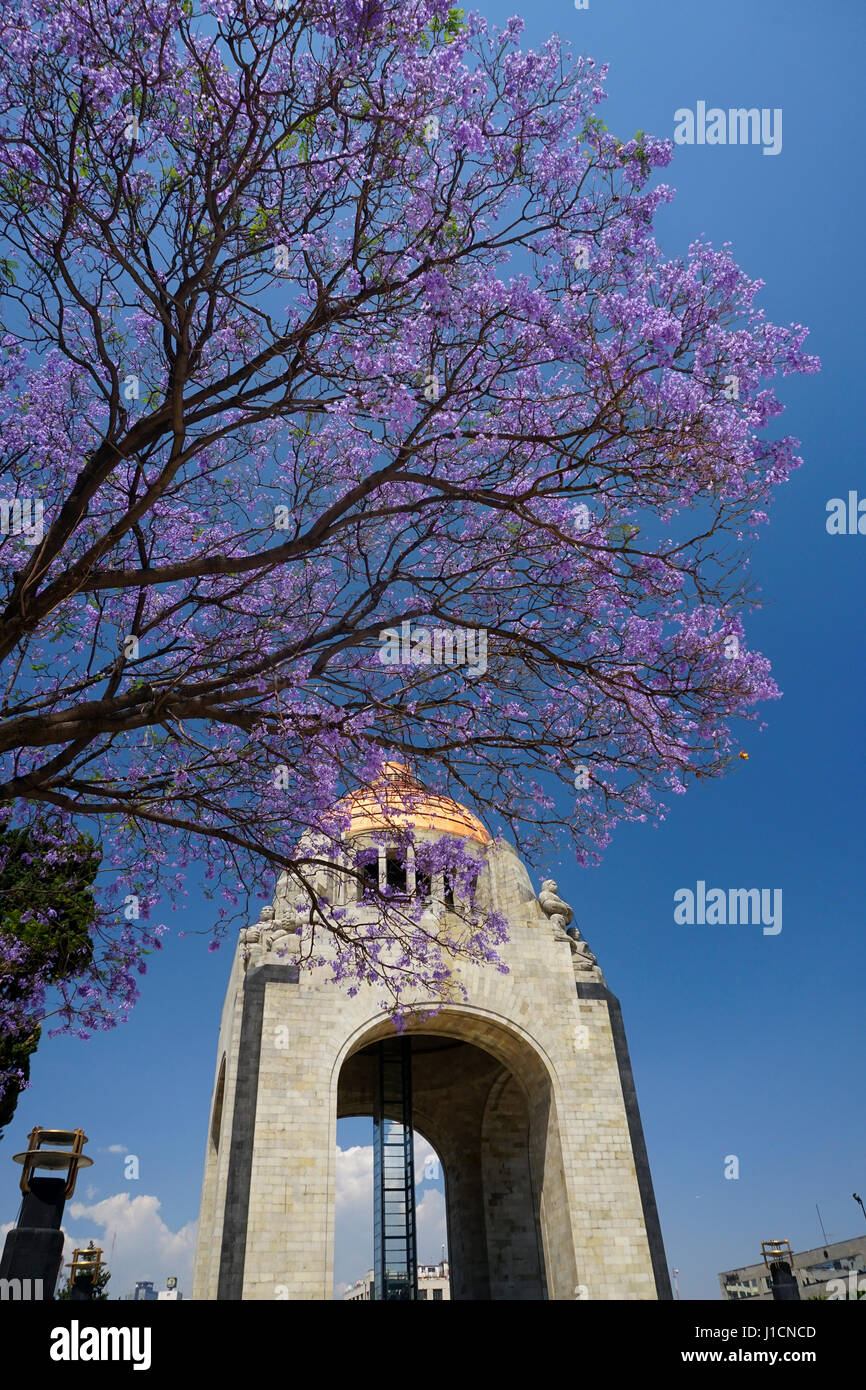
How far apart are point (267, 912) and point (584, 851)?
1130cm

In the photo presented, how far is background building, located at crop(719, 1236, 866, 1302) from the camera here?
29438 millimetres

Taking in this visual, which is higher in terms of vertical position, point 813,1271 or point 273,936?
point 273,936

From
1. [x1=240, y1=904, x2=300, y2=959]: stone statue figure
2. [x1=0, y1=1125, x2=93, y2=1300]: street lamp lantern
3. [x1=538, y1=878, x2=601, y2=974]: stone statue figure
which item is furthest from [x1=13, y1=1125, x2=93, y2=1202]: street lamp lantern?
[x1=538, y1=878, x2=601, y2=974]: stone statue figure

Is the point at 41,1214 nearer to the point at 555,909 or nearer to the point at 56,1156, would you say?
the point at 56,1156

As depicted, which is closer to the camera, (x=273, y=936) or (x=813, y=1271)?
(x=273, y=936)

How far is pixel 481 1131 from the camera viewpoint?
21.3 metres

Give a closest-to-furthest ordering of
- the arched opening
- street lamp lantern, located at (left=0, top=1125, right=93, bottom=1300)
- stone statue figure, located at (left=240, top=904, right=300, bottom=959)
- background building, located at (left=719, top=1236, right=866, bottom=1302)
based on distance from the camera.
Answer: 1. street lamp lantern, located at (left=0, top=1125, right=93, bottom=1300)
2. stone statue figure, located at (left=240, top=904, right=300, bottom=959)
3. the arched opening
4. background building, located at (left=719, top=1236, right=866, bottom=1302)

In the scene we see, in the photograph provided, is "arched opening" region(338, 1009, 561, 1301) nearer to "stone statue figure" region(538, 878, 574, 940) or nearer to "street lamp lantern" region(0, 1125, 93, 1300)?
"stone statue figure" region(538, 878, 574, 940)

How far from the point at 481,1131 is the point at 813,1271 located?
75.3 ft

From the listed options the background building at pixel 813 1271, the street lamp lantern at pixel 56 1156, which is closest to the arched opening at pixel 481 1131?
the street lamp lantern at pixel 56 1156

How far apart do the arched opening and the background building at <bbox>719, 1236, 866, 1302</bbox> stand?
1127 centimetres

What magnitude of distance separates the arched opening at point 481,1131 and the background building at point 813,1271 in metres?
11.3

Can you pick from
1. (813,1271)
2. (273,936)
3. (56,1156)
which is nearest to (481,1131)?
(273,936)
